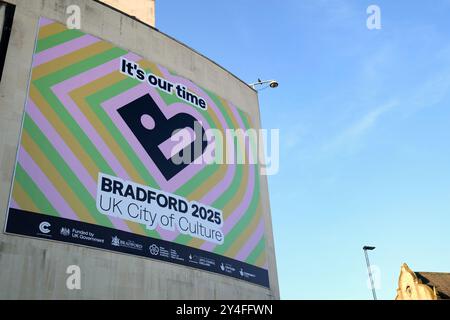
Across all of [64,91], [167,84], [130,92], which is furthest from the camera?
[167,84]

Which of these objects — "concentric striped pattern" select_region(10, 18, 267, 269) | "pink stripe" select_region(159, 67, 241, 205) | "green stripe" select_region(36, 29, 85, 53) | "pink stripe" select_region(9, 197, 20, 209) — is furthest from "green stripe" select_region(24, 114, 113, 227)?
"pink stripe" select_region(159, 67, 241, 205)

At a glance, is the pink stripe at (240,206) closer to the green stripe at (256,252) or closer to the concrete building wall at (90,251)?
the concrete building wall at (90,251)

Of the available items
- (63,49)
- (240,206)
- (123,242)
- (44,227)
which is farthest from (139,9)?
(44,227)

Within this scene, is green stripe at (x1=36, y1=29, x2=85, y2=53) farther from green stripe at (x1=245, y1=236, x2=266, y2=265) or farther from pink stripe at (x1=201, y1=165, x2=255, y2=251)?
green stripe at (x1=245, y1=236, x2=266, y2=265)

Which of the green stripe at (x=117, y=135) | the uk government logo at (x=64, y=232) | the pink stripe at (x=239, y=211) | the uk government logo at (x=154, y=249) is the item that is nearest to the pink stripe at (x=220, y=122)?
the pink stripe at (x=239, y=211)

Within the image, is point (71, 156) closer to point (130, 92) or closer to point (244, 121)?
point (130, 92)

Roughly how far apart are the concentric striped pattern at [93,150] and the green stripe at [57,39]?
4 centimetres

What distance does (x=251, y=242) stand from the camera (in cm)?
2447

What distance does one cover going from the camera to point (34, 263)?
17.1 metres

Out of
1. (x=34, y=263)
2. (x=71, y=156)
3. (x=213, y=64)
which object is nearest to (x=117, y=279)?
(x=34, y=263)

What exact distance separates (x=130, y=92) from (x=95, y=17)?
380cm

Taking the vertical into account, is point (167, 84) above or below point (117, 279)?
above
